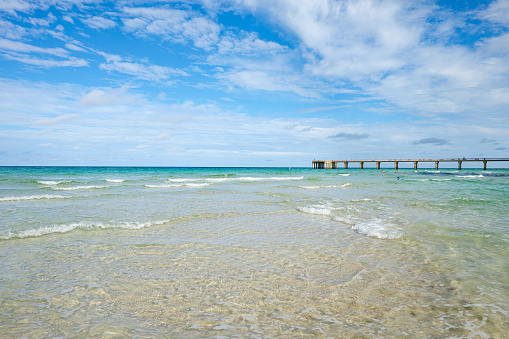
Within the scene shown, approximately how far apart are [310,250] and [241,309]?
3.03 m

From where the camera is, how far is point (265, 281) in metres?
4.57

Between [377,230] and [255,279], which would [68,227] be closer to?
[255,279]

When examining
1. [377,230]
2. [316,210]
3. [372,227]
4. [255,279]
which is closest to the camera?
[255,279]

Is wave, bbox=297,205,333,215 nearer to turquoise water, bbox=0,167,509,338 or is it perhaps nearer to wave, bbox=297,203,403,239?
wave, bbox=297,203,403,239

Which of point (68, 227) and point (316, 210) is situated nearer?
point (68, 227)

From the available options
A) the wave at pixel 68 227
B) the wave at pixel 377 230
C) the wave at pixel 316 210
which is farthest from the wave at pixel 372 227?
the wave at pixel 68 227

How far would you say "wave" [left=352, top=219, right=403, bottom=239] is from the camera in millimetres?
7652

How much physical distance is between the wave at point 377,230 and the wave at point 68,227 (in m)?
6.30

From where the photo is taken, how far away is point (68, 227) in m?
8.58

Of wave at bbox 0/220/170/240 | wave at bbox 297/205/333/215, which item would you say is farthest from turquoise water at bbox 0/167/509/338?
wave at bbox 297/205/333/215

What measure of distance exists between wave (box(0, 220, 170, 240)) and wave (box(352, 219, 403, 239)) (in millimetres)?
6296

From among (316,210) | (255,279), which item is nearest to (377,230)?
(316,210)

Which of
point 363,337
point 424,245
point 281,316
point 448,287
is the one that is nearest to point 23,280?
point 281,316

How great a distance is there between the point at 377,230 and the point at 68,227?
29.6ft
